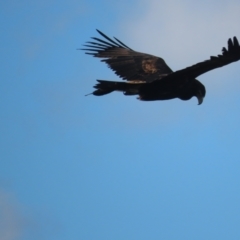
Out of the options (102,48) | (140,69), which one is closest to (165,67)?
(140,69)

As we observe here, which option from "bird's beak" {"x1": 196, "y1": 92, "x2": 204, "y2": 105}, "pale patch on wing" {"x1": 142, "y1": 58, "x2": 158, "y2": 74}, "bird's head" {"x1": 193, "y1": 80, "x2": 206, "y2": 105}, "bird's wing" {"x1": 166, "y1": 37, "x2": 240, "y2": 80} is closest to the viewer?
"bird's wing" {"x1": 166, "y1": 37, "x2": 240, "y2": 80}

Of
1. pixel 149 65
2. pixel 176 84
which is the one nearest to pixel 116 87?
pixel 176 84

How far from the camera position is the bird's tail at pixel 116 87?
20.7 metres

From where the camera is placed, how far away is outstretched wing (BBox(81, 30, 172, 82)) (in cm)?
2386

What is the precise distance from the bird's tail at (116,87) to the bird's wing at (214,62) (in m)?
0.83

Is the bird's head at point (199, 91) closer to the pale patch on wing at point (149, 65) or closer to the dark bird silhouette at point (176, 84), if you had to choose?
the dark bird silhouette at point (176, 84)

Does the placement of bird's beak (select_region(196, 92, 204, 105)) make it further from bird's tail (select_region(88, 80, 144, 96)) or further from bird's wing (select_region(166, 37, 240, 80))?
bird's tail (select_region(88, 80, 144, 96))

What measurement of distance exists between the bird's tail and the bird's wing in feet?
2.73

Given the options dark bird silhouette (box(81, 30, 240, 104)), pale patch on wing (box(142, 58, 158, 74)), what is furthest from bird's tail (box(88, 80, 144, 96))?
pale patch on wing (box(142, 58, 158, 74))

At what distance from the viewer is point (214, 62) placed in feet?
68.2

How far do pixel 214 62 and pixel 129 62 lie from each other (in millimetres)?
4720

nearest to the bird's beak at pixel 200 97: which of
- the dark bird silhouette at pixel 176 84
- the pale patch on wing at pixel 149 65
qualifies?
the dark bird silhouette at pixel 176 84

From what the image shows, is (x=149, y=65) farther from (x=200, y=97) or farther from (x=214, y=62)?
(x=214, y=62)

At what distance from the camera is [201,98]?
71.9ft
